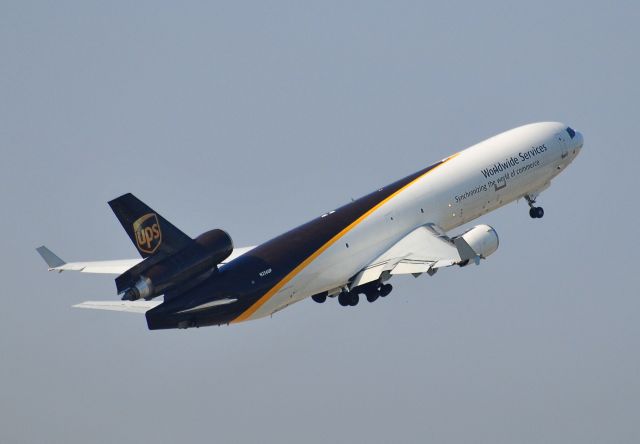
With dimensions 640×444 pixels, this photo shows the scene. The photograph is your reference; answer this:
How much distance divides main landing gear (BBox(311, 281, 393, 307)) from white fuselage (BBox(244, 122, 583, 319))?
100cm

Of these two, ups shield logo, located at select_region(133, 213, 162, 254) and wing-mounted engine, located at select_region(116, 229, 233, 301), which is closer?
wing-mounted engine, located at select_region(116, 229, 233, 301)

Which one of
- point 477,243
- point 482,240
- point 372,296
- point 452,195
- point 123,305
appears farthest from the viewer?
point 452,195

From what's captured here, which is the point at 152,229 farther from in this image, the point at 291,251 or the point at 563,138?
the point at 563,138

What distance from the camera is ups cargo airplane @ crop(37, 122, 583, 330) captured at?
59.2m

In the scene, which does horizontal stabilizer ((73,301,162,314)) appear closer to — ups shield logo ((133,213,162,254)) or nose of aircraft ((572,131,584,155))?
ups shield logo ((133,213,162,254))

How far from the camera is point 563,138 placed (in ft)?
257

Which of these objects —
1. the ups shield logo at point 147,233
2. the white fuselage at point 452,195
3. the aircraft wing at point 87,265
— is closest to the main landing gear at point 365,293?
the white fuselage at point 452,195

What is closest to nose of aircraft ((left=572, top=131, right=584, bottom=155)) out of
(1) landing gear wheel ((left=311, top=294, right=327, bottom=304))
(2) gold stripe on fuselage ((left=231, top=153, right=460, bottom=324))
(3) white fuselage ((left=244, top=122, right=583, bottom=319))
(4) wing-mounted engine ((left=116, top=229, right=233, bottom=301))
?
(3) white fuselage ((left=244, top=122, right=583, bottom=319))

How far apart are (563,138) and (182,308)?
95.0ft

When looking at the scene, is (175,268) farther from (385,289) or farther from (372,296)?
(385,289)

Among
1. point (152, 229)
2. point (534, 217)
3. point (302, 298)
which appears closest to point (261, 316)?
point (302, 298)

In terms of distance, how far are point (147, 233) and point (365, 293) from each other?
14.4m

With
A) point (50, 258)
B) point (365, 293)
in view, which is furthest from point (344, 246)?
point (50, 258)

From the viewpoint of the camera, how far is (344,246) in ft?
217
